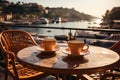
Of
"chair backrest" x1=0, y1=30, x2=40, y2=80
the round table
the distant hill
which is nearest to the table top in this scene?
the round table

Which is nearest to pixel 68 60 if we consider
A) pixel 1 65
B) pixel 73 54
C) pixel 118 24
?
pixel 73 54

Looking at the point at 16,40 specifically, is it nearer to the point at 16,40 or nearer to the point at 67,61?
the point at 16,40

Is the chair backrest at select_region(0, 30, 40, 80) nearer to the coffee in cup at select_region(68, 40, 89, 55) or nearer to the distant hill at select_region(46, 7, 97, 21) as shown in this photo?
the coffee in cup at select_region(68, 40, 89, 55)

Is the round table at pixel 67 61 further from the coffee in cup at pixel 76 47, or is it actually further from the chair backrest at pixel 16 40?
the chair backrest at pixel 16 40

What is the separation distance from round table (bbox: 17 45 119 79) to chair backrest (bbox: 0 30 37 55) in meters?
1.00

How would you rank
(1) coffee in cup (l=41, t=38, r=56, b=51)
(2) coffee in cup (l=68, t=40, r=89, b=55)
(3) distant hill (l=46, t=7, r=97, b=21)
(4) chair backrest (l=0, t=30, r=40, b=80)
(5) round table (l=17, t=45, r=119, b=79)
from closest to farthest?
(5) round table (l=17, t=45, r=119, b=79) < (2) coffee in cup (l=68, t=40, r=89, b=55) < (1) coffee in cup (l=41, t=38, r=56, b=51) < (4) chair backrest (l=0, t=30, r=40, b=80) < (3) distant hill (l=46, t=7, r=97, b=21)

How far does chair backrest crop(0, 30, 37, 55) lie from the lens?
9.72 ft

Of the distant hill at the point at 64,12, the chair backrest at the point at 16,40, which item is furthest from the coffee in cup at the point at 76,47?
the distant hill at the point at 64,12

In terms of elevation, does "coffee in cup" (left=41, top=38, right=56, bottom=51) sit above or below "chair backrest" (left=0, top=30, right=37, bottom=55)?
above

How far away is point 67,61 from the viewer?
5.50 ft

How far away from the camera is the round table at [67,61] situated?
1.50 meters

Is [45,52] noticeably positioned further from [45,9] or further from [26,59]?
[45,9]

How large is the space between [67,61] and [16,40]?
5.23 ft

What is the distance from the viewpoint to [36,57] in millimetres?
1804
